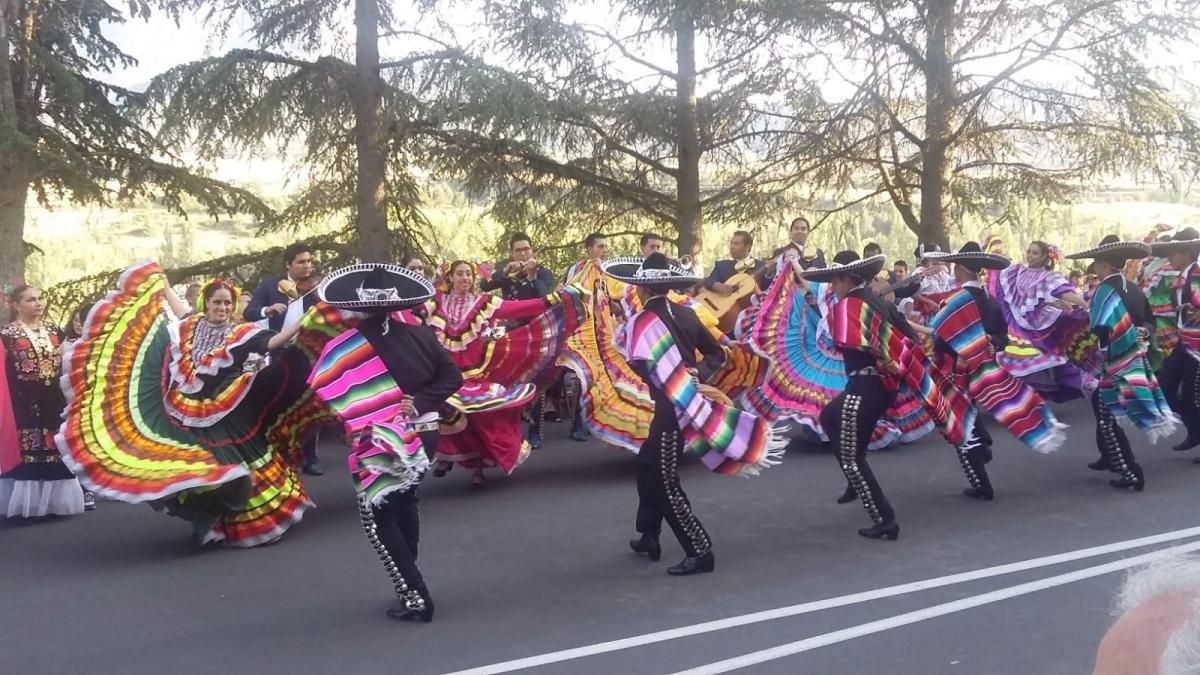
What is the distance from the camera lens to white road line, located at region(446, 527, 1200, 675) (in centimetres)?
481

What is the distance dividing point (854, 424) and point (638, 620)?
2.17 m

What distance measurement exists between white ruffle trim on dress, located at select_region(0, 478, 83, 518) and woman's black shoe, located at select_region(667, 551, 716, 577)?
180 inches

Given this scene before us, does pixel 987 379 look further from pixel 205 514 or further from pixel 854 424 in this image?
pixel 205 514

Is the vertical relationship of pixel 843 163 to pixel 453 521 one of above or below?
above

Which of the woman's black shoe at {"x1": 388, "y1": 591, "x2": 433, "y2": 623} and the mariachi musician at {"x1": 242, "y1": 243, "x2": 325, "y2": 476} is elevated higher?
the mariachi musician at {"x1": 242, "y1": 243, "x2": 325, "y2": 476}

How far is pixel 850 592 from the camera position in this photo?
5707 mm

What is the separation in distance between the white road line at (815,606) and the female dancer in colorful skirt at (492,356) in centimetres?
326

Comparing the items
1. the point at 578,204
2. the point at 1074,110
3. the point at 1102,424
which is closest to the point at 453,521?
the point at 1102,424

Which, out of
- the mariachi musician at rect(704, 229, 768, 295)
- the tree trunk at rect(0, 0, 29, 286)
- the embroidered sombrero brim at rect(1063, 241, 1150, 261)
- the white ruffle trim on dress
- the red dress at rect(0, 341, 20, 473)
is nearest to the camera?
the red dress at rect(0, 341, 20, 473)

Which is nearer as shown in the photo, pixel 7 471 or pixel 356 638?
pixel 356 638

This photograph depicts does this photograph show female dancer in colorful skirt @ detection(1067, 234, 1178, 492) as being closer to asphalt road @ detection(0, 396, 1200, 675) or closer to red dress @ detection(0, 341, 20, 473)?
asphalt road @ detection(0, 396, 1200, 675)

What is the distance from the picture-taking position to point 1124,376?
783cm

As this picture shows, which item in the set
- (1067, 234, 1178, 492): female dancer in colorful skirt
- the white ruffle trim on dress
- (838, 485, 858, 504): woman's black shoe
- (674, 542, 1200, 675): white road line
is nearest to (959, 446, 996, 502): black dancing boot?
(838, 485, 858, 504): woman's black shoe

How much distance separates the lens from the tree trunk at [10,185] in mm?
12766
